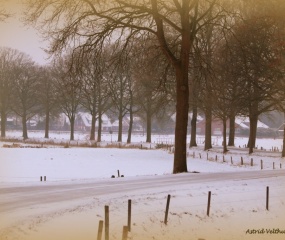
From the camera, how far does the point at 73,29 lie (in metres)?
17.1

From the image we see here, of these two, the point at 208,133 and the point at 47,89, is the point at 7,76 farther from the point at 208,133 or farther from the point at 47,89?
the point at 208,133

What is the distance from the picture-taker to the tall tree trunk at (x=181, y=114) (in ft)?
56.8

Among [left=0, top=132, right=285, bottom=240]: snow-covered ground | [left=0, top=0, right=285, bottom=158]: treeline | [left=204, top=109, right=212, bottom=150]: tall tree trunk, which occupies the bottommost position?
[left=0, top=132, right=285, bottom=240]: snow-covered ground

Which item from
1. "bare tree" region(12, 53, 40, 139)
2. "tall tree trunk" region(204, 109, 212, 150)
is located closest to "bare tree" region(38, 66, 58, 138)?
"bare tree" region(12, 53, 40, 139)

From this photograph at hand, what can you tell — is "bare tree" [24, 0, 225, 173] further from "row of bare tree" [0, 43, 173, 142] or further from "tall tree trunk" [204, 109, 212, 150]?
"row of bare tree" [0, 43, 173, 142]

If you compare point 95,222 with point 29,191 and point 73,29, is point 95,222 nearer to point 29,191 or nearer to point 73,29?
point 29,191

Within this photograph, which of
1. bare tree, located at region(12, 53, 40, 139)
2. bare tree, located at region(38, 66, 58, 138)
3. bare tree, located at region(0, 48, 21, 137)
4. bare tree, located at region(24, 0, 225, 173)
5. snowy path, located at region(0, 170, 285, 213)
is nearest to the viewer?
snowy path, located at region(0, 170, 285, 213)

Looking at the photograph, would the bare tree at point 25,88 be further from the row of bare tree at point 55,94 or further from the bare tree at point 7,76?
the bare tree at point 7,76

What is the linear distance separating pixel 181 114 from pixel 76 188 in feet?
21.0

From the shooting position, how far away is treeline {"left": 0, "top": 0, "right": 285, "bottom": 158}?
1752 centimetres

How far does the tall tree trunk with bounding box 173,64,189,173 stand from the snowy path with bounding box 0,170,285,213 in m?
1.63

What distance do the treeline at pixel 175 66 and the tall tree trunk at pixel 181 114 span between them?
0.04 meters

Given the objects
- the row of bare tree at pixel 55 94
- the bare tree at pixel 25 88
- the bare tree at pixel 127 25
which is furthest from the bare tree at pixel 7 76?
the bare tree at pixel 127 25

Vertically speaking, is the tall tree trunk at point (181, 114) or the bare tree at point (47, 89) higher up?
the bare tree at point (47, 89)
